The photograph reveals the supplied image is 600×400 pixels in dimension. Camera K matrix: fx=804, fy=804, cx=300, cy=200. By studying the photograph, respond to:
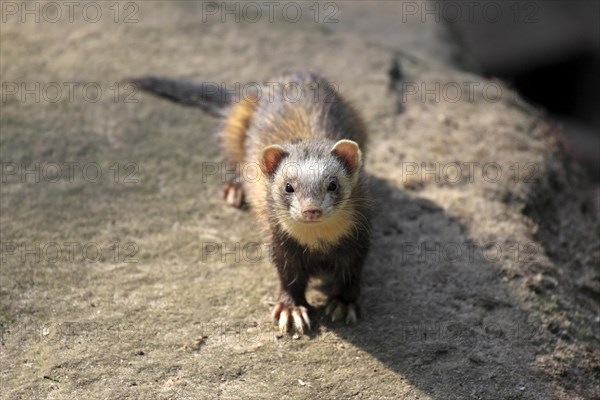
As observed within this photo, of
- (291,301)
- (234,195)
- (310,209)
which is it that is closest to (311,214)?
(310,209)

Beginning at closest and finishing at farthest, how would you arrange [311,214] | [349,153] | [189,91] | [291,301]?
[311,214], [349,153], [291,301], [189,91]

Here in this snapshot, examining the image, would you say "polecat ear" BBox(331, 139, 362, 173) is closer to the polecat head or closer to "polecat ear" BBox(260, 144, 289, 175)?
the polecat head

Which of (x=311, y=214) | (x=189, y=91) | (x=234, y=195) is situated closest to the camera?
(x=311, y=214)

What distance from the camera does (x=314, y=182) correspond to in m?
5.64

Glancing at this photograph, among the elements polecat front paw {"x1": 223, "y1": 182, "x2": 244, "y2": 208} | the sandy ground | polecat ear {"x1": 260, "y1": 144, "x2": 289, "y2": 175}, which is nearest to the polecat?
polecat ear {"x1": 260, "y1": 144, "x2": 289, "y2": 175}

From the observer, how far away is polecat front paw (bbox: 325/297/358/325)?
19.7 feet

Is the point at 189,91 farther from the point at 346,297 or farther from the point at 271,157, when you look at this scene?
the point at 346,297

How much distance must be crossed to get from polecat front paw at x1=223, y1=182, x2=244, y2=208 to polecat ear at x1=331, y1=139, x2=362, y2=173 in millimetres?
1642

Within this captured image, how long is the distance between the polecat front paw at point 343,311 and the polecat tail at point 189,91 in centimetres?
278

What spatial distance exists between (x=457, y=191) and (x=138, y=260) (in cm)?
299

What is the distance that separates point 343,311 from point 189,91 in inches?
132

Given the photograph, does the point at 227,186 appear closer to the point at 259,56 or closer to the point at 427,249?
the point at 427,249

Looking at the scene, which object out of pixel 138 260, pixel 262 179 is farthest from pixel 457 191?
pixel 138 260

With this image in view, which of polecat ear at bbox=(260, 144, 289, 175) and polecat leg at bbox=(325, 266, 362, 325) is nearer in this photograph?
polecat ear at bbox=(260, 144, 289, 175)
